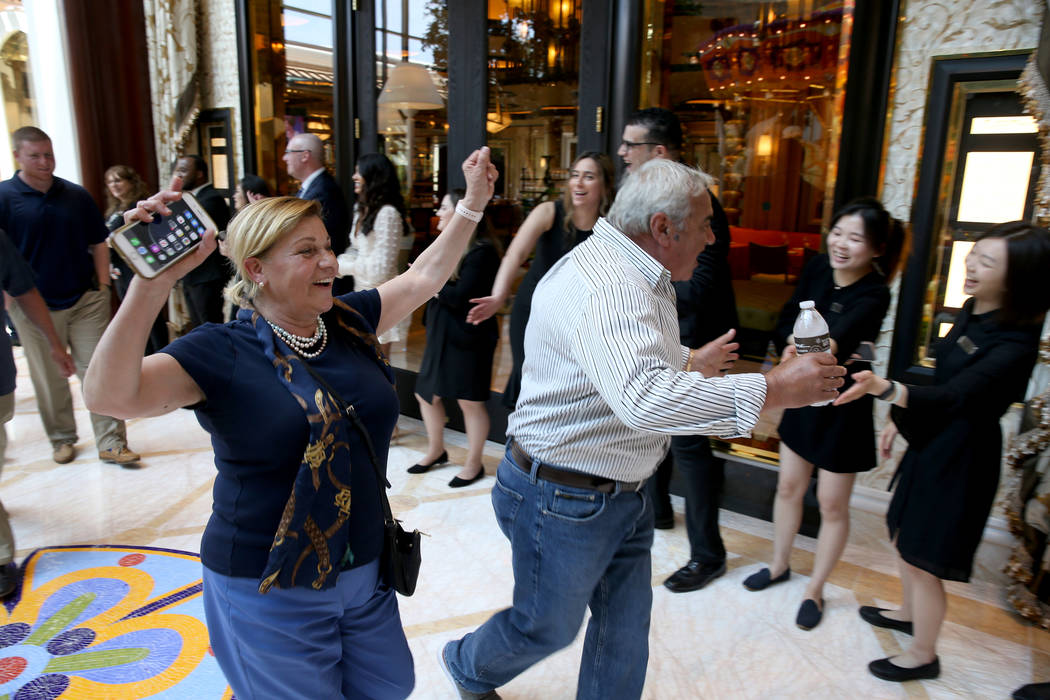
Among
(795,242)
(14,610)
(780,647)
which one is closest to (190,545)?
(14,610)

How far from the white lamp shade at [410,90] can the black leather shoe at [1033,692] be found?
391 centimetres

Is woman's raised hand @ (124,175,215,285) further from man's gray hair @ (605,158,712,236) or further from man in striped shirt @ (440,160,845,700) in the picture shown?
man's gray hair @ (605,158,712,236)

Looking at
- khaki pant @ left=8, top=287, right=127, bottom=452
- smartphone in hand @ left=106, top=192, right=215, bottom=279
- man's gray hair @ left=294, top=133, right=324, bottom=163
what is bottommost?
khaki pant @ left=8, top=287, right=127, bottom=452

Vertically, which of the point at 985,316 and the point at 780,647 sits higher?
the point at 985,316

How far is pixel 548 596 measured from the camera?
1.63m

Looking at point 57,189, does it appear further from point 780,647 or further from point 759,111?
point 780,647

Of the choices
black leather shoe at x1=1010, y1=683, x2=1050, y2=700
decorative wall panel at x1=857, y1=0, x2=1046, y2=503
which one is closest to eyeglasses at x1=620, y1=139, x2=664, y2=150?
decorative wall panel at x1=857, y1=0, x2=1046, y2=503

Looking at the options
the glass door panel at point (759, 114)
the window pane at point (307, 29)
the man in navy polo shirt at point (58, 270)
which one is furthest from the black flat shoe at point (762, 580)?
the window pane at point (307, 29)

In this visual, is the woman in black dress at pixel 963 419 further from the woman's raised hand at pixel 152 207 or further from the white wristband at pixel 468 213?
the woman's raised hand at pixel 152 207

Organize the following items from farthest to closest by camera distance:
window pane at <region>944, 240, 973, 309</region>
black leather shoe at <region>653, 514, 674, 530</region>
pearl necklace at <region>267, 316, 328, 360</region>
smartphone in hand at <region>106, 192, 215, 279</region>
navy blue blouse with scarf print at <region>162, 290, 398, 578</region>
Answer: black leather shoe at <region>653, 514, 674, 530</region>
window pane at <region>944, 240, 973, 309</region>
pearl necklace at <region>267, 316, 328, 360</region>
navy blue blouse with scarf print at <region>162, 290, 398, 578</region>
smartphone in hand at <region>106, 192, 215, 279</region>

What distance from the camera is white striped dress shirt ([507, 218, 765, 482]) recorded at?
1279 millimetres

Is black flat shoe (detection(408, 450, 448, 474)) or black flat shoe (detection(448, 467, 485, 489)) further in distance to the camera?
black flat shoe (detection(408, 450, 448, 474))

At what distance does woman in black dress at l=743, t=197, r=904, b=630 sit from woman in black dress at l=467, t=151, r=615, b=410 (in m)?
0.90

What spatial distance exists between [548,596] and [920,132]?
2498 mm
